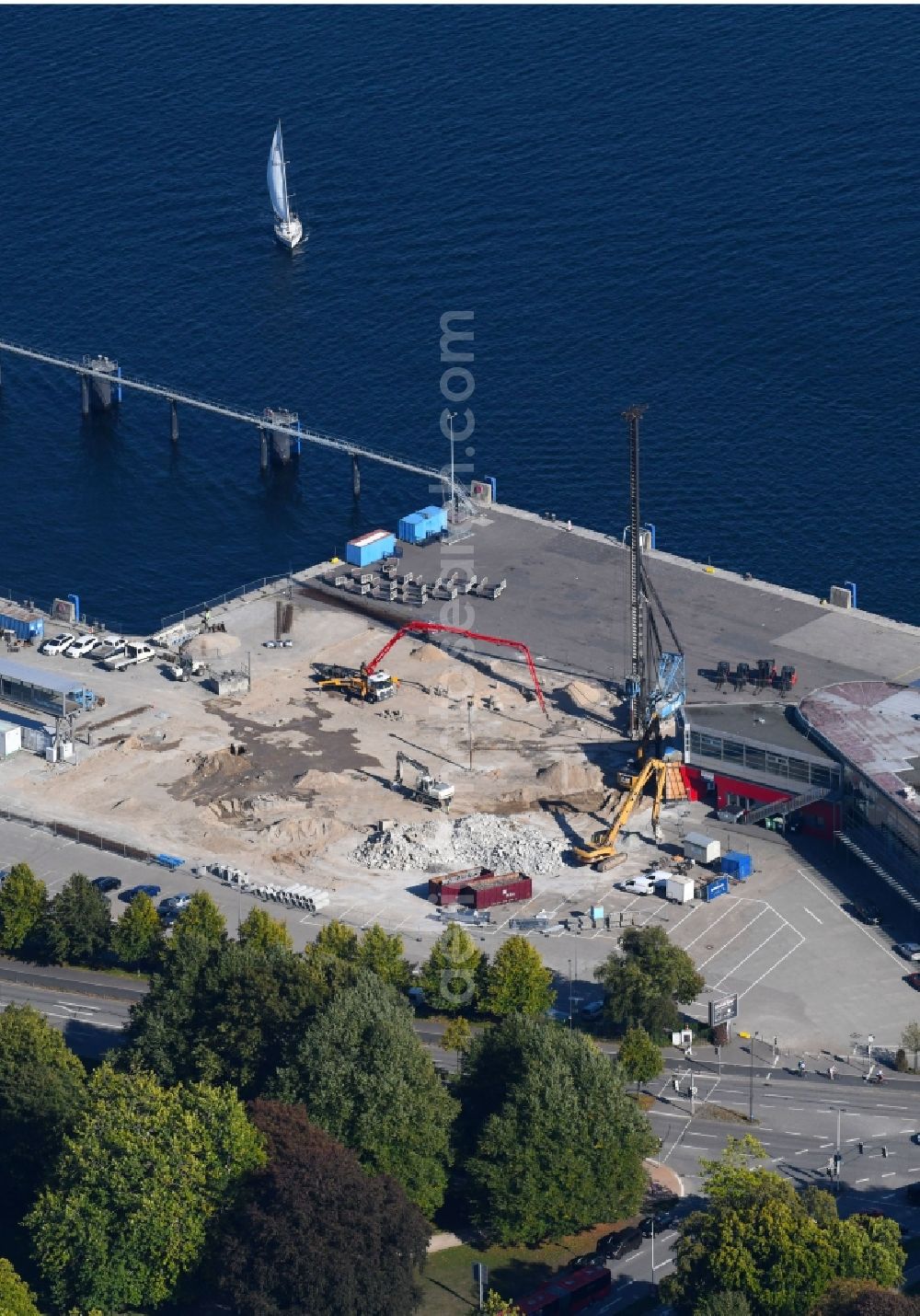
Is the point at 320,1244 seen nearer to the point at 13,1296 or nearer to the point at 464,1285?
the point at 464,1285

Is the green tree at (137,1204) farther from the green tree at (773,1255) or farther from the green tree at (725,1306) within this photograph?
the green tree at (725,1306)

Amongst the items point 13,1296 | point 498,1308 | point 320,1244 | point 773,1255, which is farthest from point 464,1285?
point 13,1296

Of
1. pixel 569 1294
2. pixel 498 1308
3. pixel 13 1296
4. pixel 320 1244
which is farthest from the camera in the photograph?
pixel 569 1294

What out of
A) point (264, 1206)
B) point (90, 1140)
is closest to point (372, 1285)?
point (264, 1206)

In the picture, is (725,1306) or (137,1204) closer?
(725,1306)

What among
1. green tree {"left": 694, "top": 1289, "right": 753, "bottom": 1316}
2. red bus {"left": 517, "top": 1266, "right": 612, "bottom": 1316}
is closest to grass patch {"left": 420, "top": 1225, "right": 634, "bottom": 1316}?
red bus {"left": 517, "top": 1266, "right": 612, "bottom": 1316}
